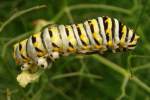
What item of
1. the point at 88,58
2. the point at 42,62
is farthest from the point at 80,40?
the point at 88,58

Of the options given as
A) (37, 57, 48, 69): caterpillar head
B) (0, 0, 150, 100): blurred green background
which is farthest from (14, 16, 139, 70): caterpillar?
(0, 0, 150, 100): blurred green background

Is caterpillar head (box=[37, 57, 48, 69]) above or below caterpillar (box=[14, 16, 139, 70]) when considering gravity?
below

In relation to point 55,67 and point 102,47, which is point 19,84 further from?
point 55,67

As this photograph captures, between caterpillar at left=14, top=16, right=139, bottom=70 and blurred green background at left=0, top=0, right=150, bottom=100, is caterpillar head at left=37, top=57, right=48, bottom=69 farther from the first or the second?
blurred green background at left=0, top=0, right=150, bottom=100

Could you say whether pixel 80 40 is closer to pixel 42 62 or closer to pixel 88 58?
pixel 42 62

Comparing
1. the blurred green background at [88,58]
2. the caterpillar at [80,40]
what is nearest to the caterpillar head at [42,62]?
the caterpillar at [80,40]

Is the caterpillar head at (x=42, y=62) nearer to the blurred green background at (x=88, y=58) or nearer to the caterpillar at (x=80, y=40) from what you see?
the caterpillar at (x=80, y=40)

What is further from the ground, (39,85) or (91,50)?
(91,50)

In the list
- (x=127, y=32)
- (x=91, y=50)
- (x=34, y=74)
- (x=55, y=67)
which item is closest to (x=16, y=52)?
(x=34, y=74)
